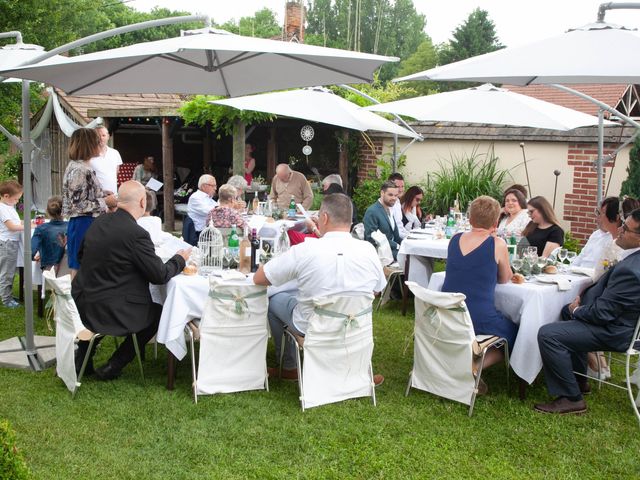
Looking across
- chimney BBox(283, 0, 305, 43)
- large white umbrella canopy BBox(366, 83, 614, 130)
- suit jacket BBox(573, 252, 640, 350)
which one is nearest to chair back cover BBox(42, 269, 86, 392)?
suit jacket BBox(573, 252, 640, 350)

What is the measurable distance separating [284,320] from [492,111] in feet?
14.1

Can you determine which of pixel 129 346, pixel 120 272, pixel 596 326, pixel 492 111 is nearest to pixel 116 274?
pixel 120 272

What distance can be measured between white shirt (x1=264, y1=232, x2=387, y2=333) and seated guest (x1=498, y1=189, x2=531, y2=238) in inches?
112

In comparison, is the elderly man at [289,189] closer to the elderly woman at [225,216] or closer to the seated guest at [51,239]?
the elderly woman at [225,216]

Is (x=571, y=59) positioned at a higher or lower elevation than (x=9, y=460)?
higher

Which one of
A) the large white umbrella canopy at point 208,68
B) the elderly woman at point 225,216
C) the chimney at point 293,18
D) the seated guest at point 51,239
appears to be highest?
the chimney at point 293,18

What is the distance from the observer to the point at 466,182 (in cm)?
1130

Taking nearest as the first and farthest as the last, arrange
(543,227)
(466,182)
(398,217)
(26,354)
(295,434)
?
(295,434) → (26,354) → (543,227) → (398,217) → (466,182)

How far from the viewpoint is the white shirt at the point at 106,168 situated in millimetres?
5633

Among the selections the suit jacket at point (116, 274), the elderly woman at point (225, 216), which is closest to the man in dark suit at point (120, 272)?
the suit jacket at point (116, 274)

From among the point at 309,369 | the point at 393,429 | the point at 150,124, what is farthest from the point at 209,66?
the point at 150,124

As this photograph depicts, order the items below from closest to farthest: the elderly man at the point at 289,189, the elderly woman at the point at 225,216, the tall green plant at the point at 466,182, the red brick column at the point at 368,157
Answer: the elderly woman at the point at 225,216
the elderly man at the point at 289,189
the tall green plant at the point at 466,182
the red brick column at the point at 368,157

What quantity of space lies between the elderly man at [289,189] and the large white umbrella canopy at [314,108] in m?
1.30

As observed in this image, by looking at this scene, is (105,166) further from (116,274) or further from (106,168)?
(116,274)
